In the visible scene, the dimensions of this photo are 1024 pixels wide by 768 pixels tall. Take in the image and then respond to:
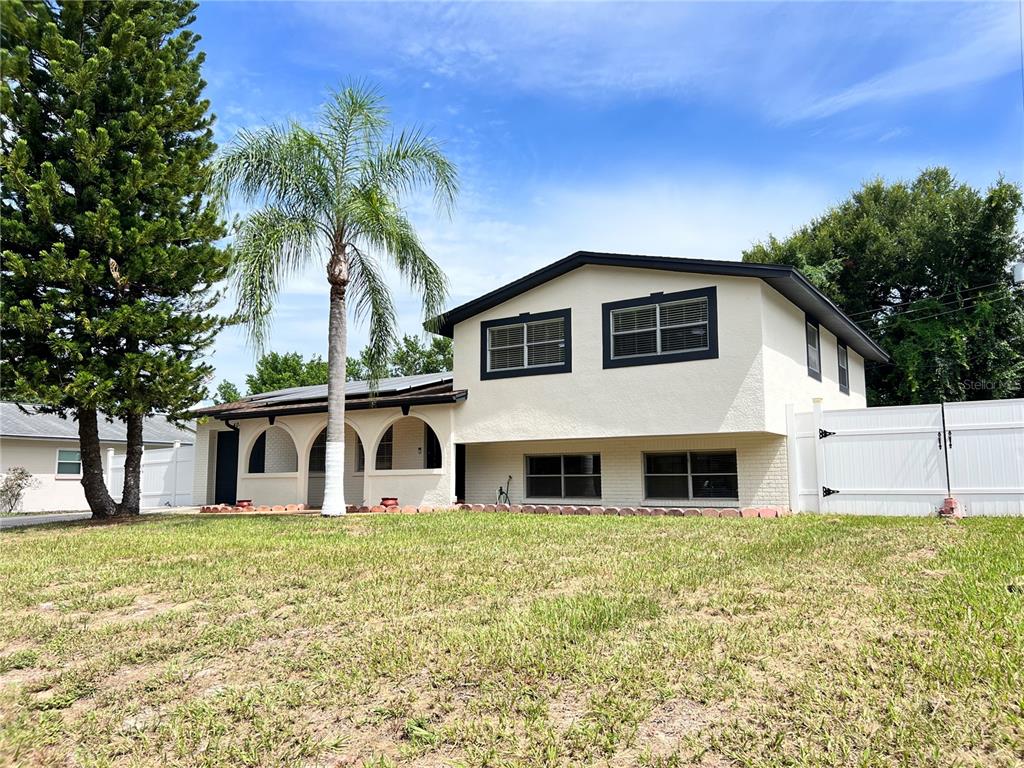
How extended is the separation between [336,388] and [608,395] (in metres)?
5.99

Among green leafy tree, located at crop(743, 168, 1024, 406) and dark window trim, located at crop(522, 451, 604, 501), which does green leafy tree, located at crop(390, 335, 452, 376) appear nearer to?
green leafy tree, located at crop(743, 168, 1024, 406)

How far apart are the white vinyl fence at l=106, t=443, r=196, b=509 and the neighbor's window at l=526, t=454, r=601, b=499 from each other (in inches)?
506

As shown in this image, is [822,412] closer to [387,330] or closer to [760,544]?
[760,544]

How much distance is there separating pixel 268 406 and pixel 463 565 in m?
15.2

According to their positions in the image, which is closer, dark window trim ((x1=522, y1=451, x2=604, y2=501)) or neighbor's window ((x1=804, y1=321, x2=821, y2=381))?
dark window trim ((x1=522, y1=451, x2=604, y2=501))

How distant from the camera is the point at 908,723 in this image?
Answer: 143 inches

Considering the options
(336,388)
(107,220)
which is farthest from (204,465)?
(107,220)

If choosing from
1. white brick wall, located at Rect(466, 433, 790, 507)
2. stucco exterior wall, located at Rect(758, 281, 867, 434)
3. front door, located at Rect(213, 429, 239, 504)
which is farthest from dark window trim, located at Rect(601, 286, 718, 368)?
front door, located at Rect(213, 429, 239, 504)

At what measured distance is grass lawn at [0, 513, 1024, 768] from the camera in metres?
3.65

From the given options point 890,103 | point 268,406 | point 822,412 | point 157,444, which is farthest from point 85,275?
point 157,444

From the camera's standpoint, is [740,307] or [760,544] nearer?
[760,544]

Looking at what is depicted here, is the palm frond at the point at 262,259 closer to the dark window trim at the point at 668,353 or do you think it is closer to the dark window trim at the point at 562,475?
the dark window trim at the point at 668,353

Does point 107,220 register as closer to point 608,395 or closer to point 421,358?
point 608,395

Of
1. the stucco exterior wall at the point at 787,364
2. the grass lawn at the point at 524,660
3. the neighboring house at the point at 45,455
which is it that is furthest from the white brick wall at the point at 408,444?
the grass lawn at the point at 524,660
